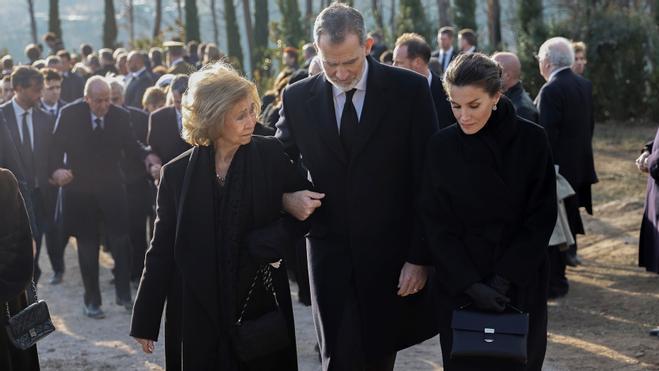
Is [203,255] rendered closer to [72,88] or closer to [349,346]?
[349,346]

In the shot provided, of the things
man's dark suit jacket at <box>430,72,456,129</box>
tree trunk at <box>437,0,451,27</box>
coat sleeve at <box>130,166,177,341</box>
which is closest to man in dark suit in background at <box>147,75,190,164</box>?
man's dark suit jacket at <box>430,72,456,129</box>

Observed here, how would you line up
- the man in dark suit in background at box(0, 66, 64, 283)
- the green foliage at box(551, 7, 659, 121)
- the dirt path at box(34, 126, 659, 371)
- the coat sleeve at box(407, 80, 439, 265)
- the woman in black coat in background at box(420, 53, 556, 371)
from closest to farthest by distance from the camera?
the woman in black coat in background at box(420, 53, 556, 371)
the coat sleeve at box(407, 80, 439, 265)
the dirt path at box(34, 126, 659, 371)
the man in dark suit in background at box(0, 66, 64, 283)
the green foliage at box(551, 7, 659, 121)

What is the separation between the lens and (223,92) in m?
4.47

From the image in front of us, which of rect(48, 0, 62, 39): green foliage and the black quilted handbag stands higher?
rect(48, 0, 62, 39): green foliage

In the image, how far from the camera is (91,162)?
9227mm

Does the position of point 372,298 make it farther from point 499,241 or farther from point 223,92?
point 223,92

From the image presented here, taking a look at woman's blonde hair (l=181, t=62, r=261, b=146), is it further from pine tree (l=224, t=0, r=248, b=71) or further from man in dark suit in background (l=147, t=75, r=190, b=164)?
pine tree (l=224, t=0, r=248, b=71)

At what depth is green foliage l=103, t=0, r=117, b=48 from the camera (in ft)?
141

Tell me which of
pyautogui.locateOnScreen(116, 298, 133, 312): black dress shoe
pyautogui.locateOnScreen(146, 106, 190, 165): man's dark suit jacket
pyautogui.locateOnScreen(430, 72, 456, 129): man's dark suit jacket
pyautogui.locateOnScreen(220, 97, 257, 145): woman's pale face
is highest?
pyautogui.locateOnScreen(220, 97, 257, 145): woman's pale face

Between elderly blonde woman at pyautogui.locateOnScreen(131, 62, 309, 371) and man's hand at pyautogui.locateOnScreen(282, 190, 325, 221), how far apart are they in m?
0.05

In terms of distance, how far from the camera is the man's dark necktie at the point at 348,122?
501cm

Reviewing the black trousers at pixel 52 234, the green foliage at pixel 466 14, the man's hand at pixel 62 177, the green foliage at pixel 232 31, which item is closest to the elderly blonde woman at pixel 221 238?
the man's hand at pixel 62 177

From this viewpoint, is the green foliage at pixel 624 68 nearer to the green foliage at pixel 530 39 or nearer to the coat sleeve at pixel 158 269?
the green foliage at pixel 530 39

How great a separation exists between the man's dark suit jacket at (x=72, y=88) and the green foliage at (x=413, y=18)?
40.2ft
